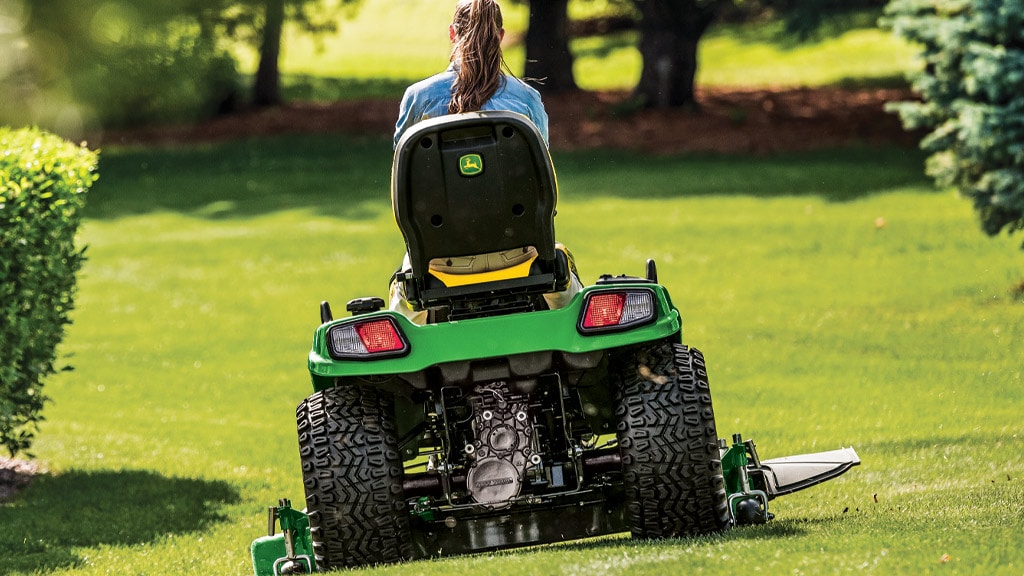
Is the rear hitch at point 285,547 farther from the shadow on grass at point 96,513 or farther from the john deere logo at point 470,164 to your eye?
the shadow on grass at point 96,513

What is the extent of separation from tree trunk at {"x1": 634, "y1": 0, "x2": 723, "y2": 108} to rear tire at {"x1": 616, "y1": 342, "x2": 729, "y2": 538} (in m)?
23.8

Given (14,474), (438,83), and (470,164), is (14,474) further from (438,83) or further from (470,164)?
(470,164)

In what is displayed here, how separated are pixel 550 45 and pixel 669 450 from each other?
27.2m

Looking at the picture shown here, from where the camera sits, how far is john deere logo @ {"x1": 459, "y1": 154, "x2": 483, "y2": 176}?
4.48m

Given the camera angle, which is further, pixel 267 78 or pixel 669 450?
pixel 267 78

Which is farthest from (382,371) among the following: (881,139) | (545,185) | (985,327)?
(881,139)

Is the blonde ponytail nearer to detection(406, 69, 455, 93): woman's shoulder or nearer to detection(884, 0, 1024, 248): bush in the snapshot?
detection(406, 69, 455, 93): woman's shoulder

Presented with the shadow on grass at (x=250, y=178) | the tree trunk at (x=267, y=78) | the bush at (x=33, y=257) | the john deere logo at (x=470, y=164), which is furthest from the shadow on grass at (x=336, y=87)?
the john deere logo at (x=470, y=164)

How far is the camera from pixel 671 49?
28.3 meters

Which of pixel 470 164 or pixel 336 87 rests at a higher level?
pixel 336 87

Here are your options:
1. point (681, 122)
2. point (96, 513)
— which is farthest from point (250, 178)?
point (96, 513)

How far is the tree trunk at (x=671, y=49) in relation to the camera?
92.3ft

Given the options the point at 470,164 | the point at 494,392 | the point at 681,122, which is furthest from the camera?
the point at 681,122

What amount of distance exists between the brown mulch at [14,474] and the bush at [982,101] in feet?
28.9
